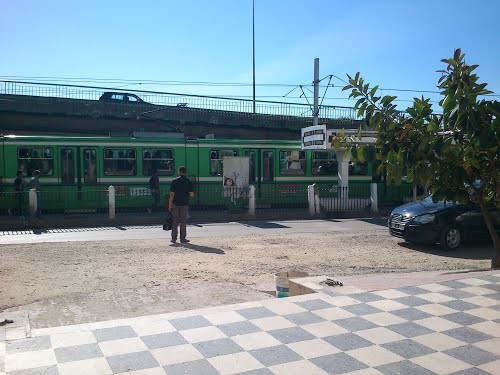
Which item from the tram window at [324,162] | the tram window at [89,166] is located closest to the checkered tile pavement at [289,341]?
the tram window at [89,166]

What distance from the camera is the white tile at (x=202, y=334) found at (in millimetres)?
4707

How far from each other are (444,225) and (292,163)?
1061 cm

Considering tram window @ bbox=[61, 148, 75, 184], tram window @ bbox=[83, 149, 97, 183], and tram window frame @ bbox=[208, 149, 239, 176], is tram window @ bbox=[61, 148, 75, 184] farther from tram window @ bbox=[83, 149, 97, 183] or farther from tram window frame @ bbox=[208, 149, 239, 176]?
tram window frame @ bbox=[208, 149, 239, 176]

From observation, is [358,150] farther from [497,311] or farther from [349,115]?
[349,115]

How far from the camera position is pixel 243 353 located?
14.3ft

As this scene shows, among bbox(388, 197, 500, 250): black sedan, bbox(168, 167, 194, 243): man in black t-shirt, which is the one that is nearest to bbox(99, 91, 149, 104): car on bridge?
bbox(168, 167, 194, 243): man in black t-shirt

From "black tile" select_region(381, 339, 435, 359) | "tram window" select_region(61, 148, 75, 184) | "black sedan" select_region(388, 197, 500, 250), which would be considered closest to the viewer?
"black tile" select_region(381, 339, 435, 359)

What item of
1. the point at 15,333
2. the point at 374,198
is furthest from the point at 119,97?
the point at 15,333

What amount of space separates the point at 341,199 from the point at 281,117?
59.0 ft

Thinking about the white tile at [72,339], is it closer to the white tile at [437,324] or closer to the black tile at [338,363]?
the black tile at [338,363]

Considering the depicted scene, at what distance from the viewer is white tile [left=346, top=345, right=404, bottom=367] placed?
4164 mm

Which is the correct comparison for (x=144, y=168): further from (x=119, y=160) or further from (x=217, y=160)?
(x=217, y=160)

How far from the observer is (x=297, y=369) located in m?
4.04

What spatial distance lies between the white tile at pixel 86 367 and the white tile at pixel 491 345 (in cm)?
334
